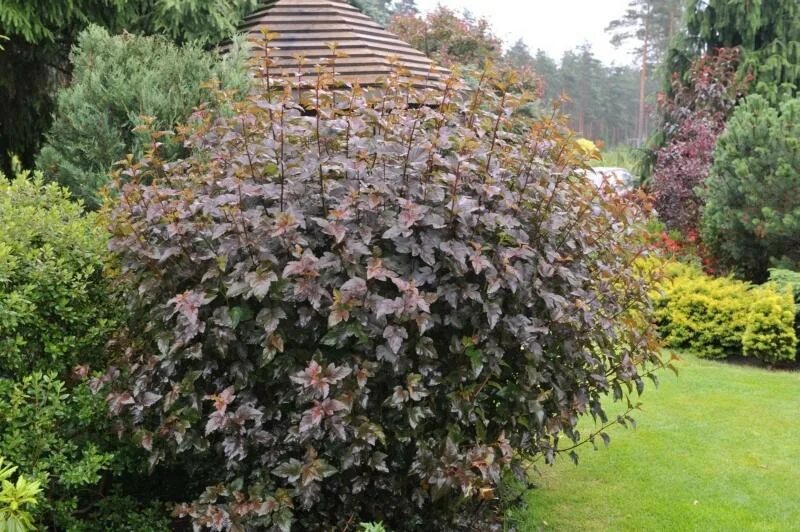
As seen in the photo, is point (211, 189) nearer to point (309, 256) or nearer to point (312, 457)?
point (309, 256)

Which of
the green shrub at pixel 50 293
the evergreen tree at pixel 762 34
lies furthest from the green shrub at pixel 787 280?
the green shrub at pixel 50 293

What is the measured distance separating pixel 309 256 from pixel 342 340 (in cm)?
31

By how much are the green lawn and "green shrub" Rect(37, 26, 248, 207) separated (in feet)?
10.8

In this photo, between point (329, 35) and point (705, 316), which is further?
point (329, 35)

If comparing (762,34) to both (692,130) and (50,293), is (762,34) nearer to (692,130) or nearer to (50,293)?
(692,130)

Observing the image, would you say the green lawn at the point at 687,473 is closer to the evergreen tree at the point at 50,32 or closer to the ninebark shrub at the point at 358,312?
the ninebark shrub at the point at 358,312

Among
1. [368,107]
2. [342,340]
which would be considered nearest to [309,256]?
[342,340]

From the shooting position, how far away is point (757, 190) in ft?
24.4

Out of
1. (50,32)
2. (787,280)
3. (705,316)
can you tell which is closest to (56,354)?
(50,32)

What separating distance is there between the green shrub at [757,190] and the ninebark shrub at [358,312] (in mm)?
5354

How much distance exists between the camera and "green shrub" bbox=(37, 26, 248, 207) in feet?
15.3

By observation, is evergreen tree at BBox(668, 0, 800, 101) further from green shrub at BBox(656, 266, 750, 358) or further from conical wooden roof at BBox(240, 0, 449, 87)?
conical wooden roof at BBox(240, 0, 449, 87)

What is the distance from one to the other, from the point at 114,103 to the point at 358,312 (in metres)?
3.23

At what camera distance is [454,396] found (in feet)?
8.36
